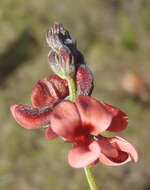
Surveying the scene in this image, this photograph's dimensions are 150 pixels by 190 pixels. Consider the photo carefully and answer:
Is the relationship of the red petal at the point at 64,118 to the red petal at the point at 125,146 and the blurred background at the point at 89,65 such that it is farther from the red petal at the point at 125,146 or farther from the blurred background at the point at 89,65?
the blurred background at the point at 89,65

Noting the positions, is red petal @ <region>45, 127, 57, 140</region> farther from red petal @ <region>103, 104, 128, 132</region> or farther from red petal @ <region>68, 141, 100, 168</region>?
red petal @ <region>103, 104, 128, 132</region>

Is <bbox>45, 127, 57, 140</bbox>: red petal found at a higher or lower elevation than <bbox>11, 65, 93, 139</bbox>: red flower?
lower

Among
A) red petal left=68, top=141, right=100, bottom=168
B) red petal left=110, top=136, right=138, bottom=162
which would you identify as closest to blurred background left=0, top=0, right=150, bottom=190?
red petal left=110, top=136, right=138, bottom=162

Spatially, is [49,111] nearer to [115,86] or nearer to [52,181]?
[52,181]

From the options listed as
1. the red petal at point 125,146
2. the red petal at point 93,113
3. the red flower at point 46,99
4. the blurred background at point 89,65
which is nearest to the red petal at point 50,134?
the red flower at point 46,99

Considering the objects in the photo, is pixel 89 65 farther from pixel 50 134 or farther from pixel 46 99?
pixel 50 134

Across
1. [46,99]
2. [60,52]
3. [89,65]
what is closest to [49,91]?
[46,99]

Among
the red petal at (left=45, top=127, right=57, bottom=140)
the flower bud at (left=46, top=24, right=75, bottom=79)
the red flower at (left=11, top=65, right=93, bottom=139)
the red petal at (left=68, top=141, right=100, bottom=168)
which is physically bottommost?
the red petal at (left=68, top=141, right=100, bottom=168)

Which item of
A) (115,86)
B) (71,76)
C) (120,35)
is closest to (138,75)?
(115,86)
